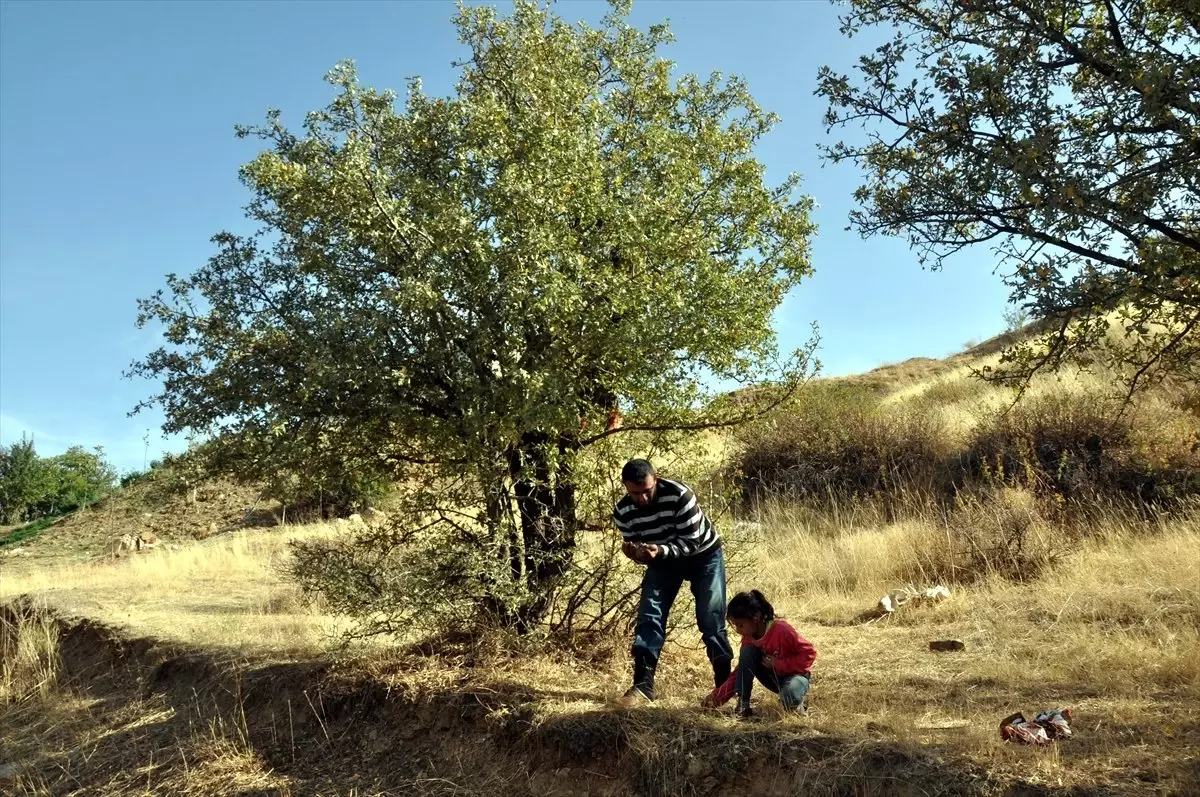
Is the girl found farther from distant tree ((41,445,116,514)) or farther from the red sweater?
distant tree ((41,445,116,514))

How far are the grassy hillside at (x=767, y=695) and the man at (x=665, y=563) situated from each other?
1.25 ft

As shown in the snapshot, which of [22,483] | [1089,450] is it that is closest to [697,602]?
[1089,450]

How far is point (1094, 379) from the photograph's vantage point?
17734mm

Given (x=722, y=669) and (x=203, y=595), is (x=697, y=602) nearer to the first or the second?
(x=722, y=669)

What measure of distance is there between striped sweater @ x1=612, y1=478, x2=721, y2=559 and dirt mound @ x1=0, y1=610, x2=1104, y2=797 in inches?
43.4

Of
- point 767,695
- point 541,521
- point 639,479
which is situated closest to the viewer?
point 639,479

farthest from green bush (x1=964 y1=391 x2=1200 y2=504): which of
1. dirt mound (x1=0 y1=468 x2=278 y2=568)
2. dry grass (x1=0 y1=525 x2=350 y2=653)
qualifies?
dirt mound (x1=0 y1=468 x2=278 y2=568)

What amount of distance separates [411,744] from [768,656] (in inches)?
112

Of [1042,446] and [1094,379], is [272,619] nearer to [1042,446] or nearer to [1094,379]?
[1042,446]

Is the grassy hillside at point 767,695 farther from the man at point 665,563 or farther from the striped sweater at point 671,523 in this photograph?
the striped sweater at point 671,523

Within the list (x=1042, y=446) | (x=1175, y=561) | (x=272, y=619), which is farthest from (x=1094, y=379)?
(x=272, y=619)

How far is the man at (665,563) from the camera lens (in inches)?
233

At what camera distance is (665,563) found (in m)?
6.15

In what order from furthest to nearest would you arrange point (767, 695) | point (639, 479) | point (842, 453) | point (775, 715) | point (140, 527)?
point (140, 527)
point (842, 453)
point (767, 695)
point (639, 479)
point (775, 715)
